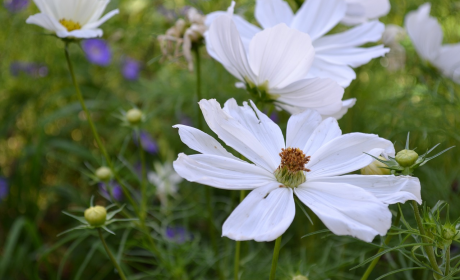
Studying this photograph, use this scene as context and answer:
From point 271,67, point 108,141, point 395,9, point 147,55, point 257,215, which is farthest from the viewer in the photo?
point 147,55

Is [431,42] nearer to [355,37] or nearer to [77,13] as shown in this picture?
[355,37]

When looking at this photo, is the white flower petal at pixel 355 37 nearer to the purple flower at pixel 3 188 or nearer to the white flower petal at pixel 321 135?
the white flower petal at pixel 321 135

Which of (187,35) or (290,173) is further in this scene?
(187,35)

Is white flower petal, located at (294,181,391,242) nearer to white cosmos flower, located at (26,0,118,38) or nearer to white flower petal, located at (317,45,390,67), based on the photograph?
white flower petal, located at (317,45,390,67)

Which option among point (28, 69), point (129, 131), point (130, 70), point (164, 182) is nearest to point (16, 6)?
point (28, 69)

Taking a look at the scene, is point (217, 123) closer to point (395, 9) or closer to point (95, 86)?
point (395, 9)

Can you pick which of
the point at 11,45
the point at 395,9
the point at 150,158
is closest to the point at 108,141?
the point at 150,158
